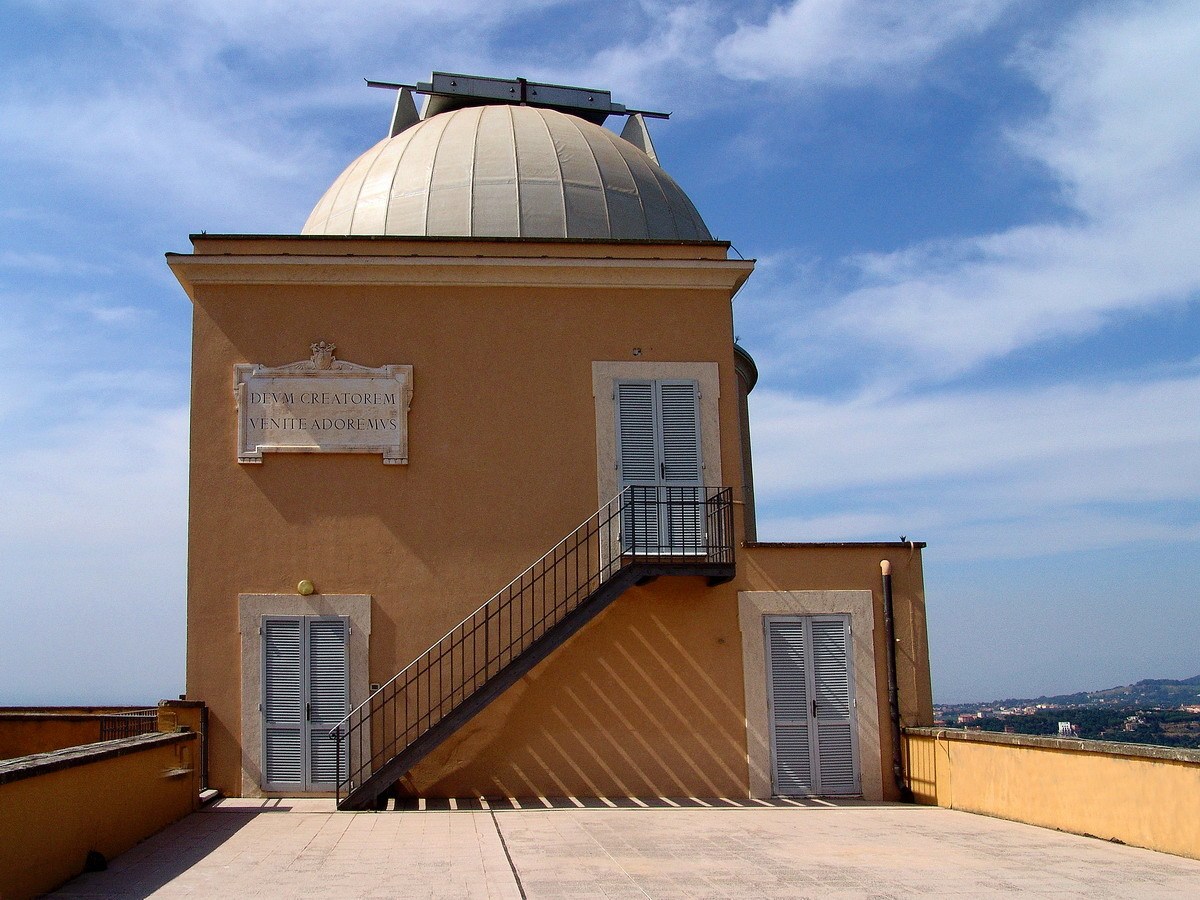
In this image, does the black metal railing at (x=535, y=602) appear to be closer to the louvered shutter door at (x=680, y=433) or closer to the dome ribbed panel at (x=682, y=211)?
the louvered shutter door at (x=680, y=433)

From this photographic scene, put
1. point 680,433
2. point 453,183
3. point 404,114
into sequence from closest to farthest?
point 680,433, point 453,183, point 404,114

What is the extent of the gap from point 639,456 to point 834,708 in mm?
3817

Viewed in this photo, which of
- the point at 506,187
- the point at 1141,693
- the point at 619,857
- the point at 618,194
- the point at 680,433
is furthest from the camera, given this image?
the point at 1141,693

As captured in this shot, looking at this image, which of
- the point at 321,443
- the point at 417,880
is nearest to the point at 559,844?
the point at 417,880

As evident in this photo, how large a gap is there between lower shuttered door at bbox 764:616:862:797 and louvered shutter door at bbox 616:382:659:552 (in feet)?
6.14

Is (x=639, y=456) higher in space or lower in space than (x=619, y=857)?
higher

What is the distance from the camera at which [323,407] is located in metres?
14.8

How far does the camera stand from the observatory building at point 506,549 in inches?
564

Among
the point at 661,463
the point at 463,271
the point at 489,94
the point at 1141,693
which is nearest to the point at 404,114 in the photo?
the point at 489,94

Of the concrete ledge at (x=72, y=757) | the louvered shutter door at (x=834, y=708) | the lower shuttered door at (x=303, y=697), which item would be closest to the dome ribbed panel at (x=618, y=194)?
the louvered shutter door at (x=834, y=708)

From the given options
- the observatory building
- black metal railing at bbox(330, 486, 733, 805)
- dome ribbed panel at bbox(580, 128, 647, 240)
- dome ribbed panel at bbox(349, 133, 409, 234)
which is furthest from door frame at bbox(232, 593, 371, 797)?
dome ribbed panel at bbox(580, 128, 647, 240)

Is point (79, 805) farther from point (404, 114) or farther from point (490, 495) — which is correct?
point (404, 114)

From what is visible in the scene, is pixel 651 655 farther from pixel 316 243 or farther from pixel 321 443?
pixel 316 243

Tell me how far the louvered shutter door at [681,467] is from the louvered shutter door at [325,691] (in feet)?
13.3
